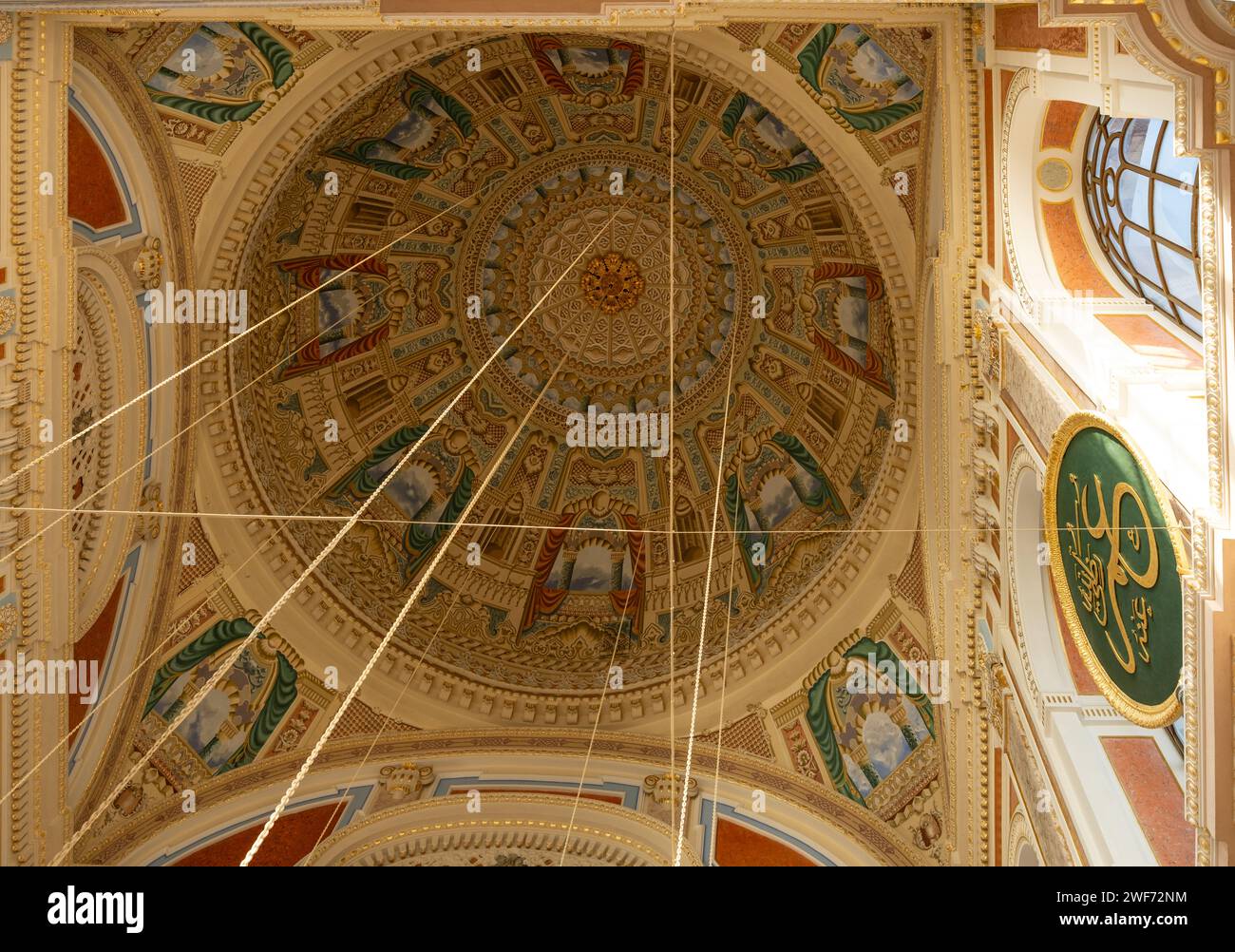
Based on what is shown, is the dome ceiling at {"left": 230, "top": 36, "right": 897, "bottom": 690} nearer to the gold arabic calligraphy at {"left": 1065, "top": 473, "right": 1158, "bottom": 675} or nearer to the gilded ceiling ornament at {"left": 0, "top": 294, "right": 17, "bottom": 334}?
the gilded ceiling ornament at {"left": 0, "top": 294, "right": 17, "bottom": 334}

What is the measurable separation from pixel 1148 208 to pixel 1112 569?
2961 mm

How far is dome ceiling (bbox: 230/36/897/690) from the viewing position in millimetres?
13312

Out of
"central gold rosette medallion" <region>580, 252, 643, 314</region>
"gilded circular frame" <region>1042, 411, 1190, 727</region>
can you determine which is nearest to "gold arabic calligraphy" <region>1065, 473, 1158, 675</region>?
"gilded circular frame" <region>1042, 411, 1190, 727</region>

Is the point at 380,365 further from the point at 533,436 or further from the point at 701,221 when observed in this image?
the point at 701,221

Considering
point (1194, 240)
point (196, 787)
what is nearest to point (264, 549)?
point (196, 787)

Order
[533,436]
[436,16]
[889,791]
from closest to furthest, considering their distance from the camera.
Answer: [436,16] < [889,791] < [533,436]

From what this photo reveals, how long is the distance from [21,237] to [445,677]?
7.82 metres

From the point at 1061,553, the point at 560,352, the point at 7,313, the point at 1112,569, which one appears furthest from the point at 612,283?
the point at 1112,569

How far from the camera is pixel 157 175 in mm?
10547

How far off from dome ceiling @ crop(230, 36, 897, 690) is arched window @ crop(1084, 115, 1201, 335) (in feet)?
15.6

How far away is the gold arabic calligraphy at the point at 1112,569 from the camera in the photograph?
6.50 metres

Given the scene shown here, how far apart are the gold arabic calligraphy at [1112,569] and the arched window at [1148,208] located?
71.2 inches

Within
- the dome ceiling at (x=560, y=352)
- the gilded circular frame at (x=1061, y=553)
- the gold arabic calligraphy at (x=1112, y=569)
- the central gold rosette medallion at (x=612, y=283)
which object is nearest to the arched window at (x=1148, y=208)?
the gilded circular frame at (x=1061, y=553)

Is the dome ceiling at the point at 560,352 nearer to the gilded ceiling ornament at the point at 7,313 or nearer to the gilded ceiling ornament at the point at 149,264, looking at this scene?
the gilded ceiling ornament at the point at 149,264
